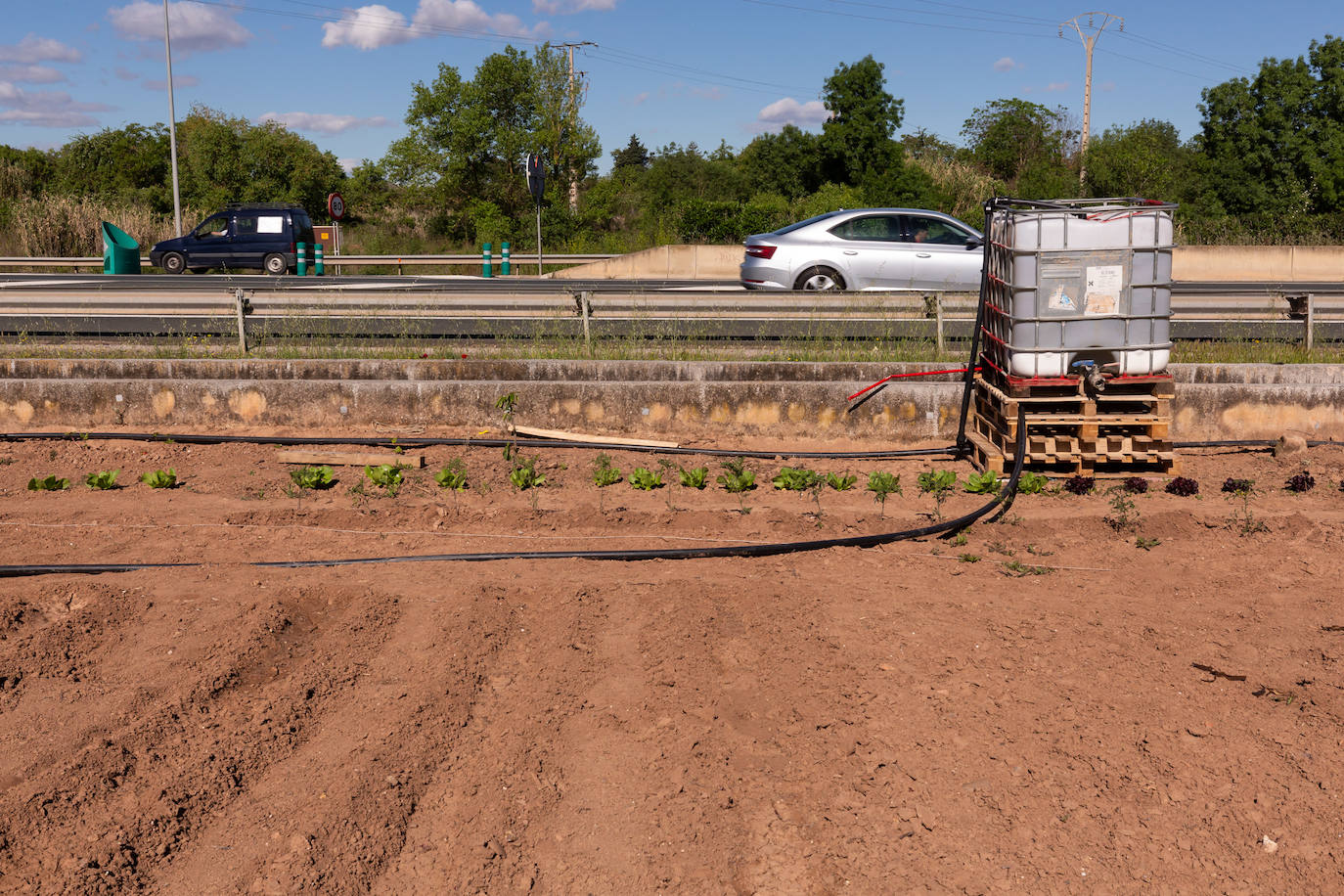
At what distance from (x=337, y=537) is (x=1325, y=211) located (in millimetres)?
42542

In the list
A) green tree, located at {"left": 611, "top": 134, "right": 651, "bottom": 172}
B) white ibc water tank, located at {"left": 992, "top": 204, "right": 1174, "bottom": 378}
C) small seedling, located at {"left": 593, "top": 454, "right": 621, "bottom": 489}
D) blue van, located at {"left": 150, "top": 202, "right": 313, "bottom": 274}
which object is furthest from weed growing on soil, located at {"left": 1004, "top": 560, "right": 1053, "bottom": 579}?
green tree, located at {"left": 611, "top": 134, "right": 651, "bottom": 172}

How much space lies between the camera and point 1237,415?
9.59 meters

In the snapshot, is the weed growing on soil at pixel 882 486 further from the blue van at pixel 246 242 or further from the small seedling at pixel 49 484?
the blue van at pixel 246 242

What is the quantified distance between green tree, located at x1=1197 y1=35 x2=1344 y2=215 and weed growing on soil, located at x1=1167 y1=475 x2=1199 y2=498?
120 ft

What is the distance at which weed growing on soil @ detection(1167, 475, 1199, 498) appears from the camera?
8.05 meters

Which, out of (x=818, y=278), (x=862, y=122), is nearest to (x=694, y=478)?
(x=818, y=278)

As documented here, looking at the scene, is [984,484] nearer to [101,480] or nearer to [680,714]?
[680,714]

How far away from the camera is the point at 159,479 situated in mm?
8438

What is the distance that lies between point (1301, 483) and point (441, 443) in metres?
6.70

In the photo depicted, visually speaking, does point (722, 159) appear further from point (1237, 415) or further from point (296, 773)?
point (296, 773)

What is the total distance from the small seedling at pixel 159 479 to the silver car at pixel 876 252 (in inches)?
313

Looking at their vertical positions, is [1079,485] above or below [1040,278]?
below

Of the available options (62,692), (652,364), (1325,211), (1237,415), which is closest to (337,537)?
(62,692)

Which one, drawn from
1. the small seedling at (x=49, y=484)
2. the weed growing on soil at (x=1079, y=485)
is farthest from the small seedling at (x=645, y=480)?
the small seedling at (x=49, y=484)
